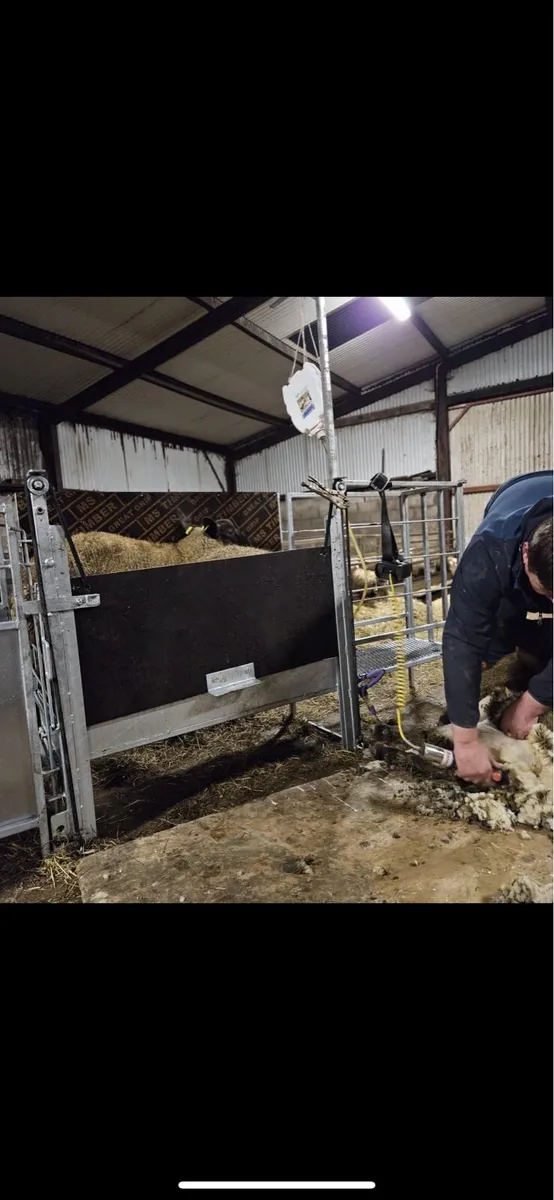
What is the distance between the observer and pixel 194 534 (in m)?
6.13

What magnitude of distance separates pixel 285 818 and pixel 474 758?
804 mm

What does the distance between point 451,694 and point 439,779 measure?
0.46 m

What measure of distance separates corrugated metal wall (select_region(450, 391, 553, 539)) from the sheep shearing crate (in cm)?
556

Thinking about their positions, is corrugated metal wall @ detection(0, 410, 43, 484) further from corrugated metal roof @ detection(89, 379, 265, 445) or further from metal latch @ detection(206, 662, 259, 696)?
metal latch @ detection(206, 662, 259, 696)

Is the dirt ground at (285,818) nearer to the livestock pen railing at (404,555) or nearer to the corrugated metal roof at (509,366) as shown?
the livestock pen railing at (404,555)

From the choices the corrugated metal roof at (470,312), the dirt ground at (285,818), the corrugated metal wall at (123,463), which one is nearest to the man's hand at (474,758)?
the dirt ground at (285,818)

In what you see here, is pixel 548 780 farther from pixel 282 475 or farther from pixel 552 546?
pixel 282 475

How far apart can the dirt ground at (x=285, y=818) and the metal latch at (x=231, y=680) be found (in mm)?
491

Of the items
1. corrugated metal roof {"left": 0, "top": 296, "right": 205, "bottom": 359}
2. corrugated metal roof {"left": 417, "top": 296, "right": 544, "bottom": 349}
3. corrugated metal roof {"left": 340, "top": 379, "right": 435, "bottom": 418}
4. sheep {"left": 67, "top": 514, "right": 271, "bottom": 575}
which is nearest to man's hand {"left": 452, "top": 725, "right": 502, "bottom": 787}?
sheep {"left": 67, "top": 514, "right": 271, "bottom": 575}

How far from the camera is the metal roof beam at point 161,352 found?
5.24m

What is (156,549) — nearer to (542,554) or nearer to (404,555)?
(404,555)

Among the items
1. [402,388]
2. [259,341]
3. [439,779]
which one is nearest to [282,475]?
[402,388]

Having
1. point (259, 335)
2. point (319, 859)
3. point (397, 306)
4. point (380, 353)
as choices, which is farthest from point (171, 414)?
point (319, 859)

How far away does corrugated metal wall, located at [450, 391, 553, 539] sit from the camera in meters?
6.85
